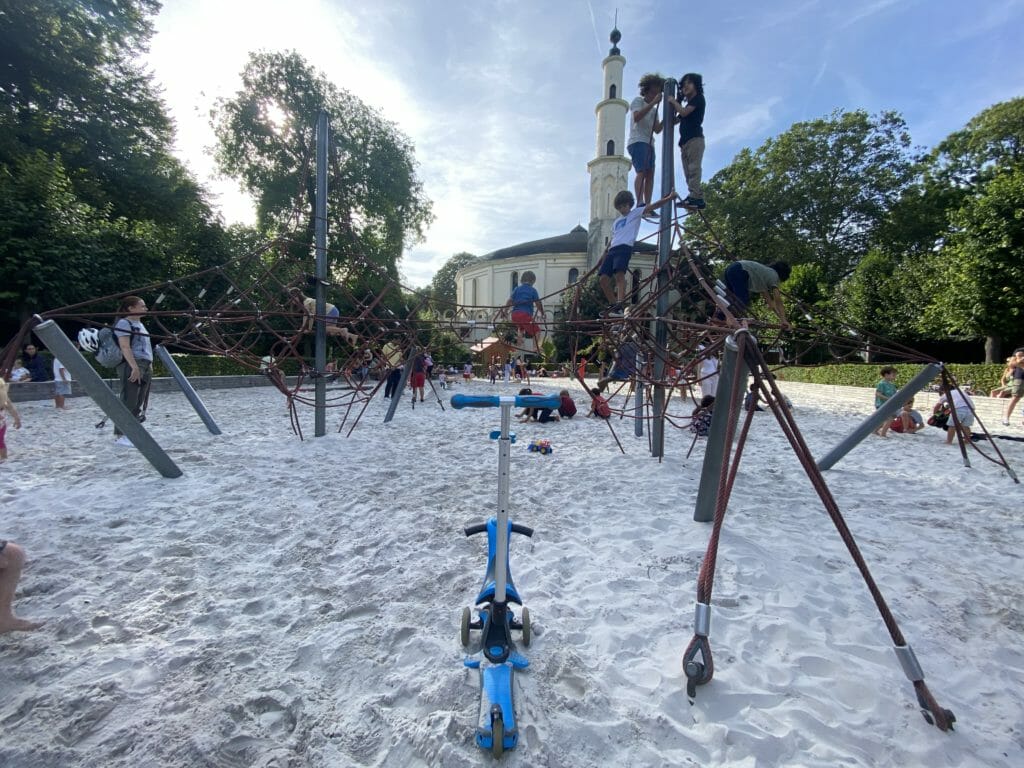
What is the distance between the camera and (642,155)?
588 cm

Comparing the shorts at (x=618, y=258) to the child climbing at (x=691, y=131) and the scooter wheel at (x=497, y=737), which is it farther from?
the scooter wheel at (x=497, y=737)

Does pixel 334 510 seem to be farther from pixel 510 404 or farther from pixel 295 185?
pixel 295 185

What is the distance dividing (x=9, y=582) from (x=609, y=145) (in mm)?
49877

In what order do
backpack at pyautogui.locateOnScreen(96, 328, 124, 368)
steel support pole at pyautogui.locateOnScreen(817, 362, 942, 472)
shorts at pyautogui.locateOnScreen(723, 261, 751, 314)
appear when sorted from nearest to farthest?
steel support pole at pyautogui.locateOnScreen(817, 362, 942, 472), shorts at pyautogui.locateOnScreen(723, 261, 751, 314), backpack at pyautogui.locateOnScreen(96, 328, 124, 368)

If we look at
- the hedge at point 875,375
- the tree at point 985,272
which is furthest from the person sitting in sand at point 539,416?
the tree at point 985,272

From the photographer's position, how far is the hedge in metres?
16.0

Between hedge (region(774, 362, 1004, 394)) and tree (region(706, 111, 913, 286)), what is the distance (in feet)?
34.8

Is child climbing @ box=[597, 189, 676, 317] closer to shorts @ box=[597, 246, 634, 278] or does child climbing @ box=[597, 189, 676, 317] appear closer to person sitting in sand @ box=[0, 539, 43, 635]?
shorts @ box=[597, 246, 634, 278]

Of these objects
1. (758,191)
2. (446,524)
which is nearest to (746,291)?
(446,524)

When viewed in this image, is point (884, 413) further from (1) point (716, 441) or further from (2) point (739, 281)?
(1) point (716, 441)

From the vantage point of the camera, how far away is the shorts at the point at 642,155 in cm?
581

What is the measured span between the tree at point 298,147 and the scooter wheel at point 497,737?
22.8 m

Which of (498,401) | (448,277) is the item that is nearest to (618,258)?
(498,401)

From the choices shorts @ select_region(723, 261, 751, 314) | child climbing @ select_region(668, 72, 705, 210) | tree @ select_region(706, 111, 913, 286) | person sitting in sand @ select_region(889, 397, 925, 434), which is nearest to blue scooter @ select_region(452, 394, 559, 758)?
shorts @ select_region(723, 261, 751, 314)
